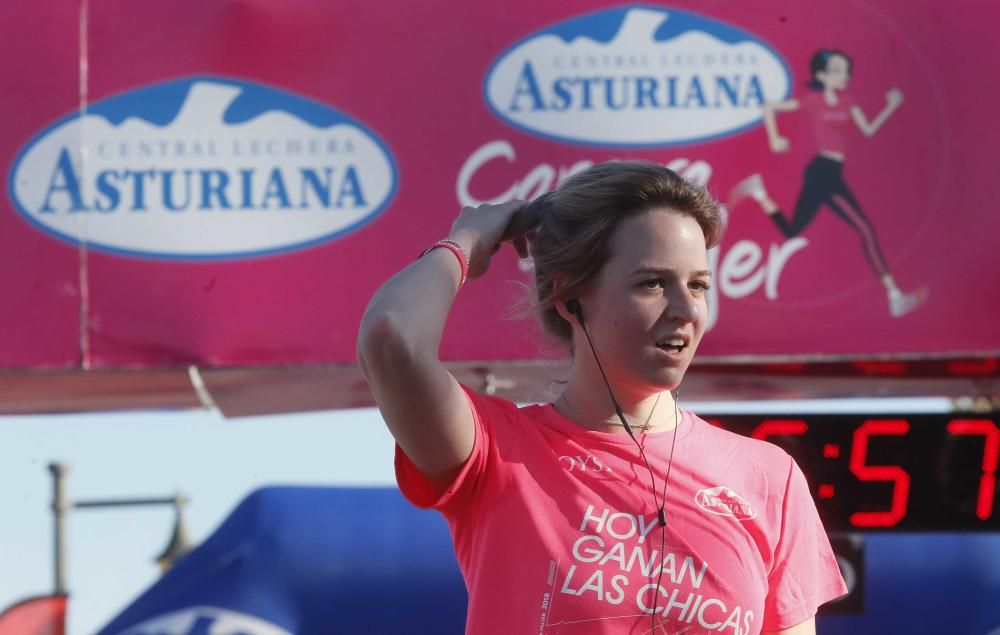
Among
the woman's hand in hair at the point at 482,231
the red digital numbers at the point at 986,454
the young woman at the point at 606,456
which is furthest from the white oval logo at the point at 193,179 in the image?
the young woman at the point at 606,456

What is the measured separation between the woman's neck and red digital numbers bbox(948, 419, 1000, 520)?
109 inches

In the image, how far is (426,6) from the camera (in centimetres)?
442

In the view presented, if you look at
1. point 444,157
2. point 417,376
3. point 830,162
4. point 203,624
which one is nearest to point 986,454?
point 830,162

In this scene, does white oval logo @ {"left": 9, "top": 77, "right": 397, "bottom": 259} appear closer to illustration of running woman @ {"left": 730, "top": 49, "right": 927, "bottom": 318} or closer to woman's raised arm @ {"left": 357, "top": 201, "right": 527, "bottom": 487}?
illustration of running woman @ {"left": 730, "top": 49, "right": 927, "bottom": 318}

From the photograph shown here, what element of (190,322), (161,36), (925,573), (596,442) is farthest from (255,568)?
(596,442)

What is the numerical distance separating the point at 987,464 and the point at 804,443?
22.9 inches

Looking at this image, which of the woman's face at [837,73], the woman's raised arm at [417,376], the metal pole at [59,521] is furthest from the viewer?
the metal pole at [59,521]

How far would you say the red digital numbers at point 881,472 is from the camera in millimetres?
4344

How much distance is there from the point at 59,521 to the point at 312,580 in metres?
1.03

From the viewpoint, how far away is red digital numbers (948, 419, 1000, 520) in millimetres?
4414

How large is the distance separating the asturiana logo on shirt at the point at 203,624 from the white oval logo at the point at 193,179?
112cm

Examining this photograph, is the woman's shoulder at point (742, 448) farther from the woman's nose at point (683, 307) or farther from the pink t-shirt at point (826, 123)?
the pink t-shirt at point (826, 123)

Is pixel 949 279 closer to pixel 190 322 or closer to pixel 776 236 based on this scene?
pixel 776 236

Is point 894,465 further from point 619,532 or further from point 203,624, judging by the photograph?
point 619,532
